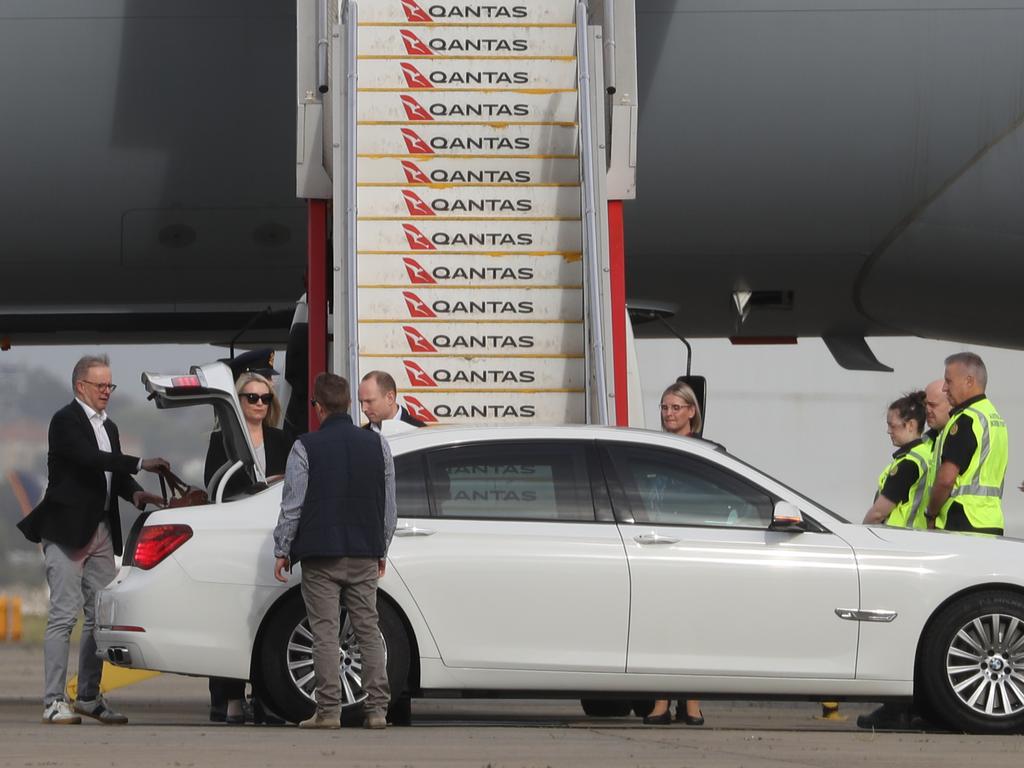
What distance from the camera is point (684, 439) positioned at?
23.6 ft

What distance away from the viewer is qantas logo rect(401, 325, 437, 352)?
9.15m

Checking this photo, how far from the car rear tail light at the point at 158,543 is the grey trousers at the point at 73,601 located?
0.59 metres

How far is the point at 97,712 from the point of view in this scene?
7.48 metres

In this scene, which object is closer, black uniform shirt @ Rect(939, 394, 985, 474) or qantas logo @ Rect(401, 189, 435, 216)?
black uniform shirt @ Rect(939, 394, 985, 474)

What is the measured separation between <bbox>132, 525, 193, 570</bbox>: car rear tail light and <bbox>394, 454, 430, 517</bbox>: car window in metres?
0.87

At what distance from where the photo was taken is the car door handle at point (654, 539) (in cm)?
675

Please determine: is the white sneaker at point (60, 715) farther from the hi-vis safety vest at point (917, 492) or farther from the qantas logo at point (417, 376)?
the hi-vis safety vest at point (917, 492)

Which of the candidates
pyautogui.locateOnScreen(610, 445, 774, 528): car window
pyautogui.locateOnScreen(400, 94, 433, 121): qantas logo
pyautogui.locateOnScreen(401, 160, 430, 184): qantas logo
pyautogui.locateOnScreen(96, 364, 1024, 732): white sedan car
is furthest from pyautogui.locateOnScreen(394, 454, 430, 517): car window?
pyautogui.locateOnScreen(400, 94, 433, 121): qantas logo

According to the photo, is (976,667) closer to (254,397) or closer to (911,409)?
(911,409)

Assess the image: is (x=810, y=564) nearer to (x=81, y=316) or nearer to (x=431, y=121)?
(x=431, y=121)

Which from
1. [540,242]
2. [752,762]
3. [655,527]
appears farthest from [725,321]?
[752,762]

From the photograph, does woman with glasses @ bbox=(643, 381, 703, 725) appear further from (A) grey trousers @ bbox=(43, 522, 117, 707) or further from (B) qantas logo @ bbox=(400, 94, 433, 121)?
(A) grey trousers @ bbox=(43, 522, 117, 707)

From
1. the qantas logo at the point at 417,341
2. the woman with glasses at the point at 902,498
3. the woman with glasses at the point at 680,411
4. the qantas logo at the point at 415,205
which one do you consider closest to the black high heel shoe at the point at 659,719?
the woman with glasses at the point at 680,411

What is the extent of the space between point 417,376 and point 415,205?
3.55 ft
